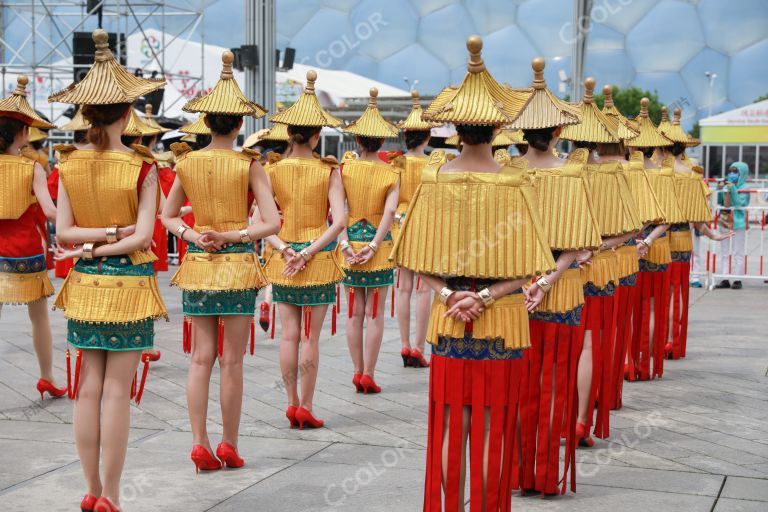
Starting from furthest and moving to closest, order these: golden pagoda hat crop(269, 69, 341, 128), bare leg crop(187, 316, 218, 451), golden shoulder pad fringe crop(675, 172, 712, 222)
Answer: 1. golden shoulder pad fringe crop(675, 172, 712, 222)
2. golden pagoda hat crop(269, 69, 341, 128)
3. bare leg crop(187, 316, 218, 451)

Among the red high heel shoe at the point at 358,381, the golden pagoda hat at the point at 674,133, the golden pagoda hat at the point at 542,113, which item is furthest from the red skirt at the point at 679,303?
the golden pagoda hat at the point at 542,113

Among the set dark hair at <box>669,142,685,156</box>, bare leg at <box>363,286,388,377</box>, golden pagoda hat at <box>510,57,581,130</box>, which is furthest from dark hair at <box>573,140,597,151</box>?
dark hair at <box>669,142,685,156</box>

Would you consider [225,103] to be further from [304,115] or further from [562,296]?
[562,296]

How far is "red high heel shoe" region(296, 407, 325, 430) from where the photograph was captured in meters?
6.80

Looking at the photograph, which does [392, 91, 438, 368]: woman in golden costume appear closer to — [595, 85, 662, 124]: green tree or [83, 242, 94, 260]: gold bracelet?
[83, 242, 94, 260]: gold bracelet

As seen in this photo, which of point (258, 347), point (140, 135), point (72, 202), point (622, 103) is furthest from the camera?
point (622, 103)

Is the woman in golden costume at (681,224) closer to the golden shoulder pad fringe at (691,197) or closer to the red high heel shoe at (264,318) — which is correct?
the golden shoulder pad fringe at (691,197)

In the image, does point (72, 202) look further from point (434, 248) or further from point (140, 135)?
point (140, 135)

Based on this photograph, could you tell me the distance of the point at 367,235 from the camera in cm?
806

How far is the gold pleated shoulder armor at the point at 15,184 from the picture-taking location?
23.0ft

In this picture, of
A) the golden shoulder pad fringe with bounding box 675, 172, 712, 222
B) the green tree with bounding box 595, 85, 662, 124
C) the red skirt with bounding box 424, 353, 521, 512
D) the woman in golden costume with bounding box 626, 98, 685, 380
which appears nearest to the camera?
the red skirt with bounding box 424, 353, 521, 512

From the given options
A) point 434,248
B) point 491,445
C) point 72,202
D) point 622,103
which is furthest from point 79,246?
point 622,103

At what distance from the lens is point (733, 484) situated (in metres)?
5.66

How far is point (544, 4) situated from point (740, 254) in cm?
4675
